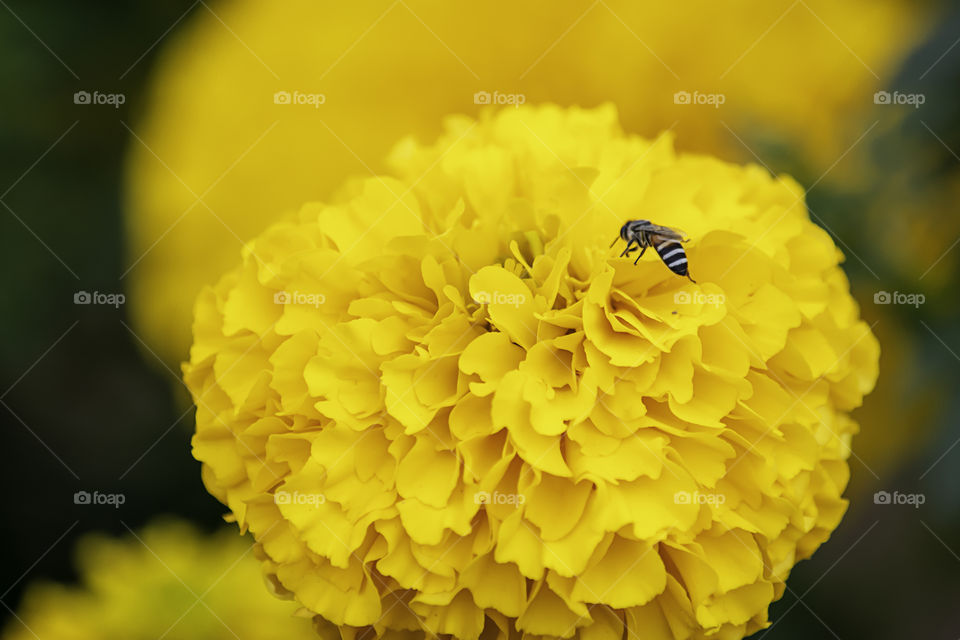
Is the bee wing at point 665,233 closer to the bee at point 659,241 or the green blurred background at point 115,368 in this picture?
the bee at point 659,241

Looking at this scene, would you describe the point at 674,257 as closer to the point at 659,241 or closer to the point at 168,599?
the point at 659,241

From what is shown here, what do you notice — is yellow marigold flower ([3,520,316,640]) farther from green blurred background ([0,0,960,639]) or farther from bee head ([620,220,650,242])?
bee head ([620,220,650,242])

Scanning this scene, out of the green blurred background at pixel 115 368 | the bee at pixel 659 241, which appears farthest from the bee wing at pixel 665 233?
the green blurred background at pixel 115 368

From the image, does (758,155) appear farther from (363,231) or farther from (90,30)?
(90,30)

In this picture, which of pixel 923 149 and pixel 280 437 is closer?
pixel 280 437

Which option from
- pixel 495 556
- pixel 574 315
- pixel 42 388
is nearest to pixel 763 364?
pixel 574 315

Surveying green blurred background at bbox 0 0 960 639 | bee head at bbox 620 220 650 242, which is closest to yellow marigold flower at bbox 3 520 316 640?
green blurred background at bbox 0 0 960 639
